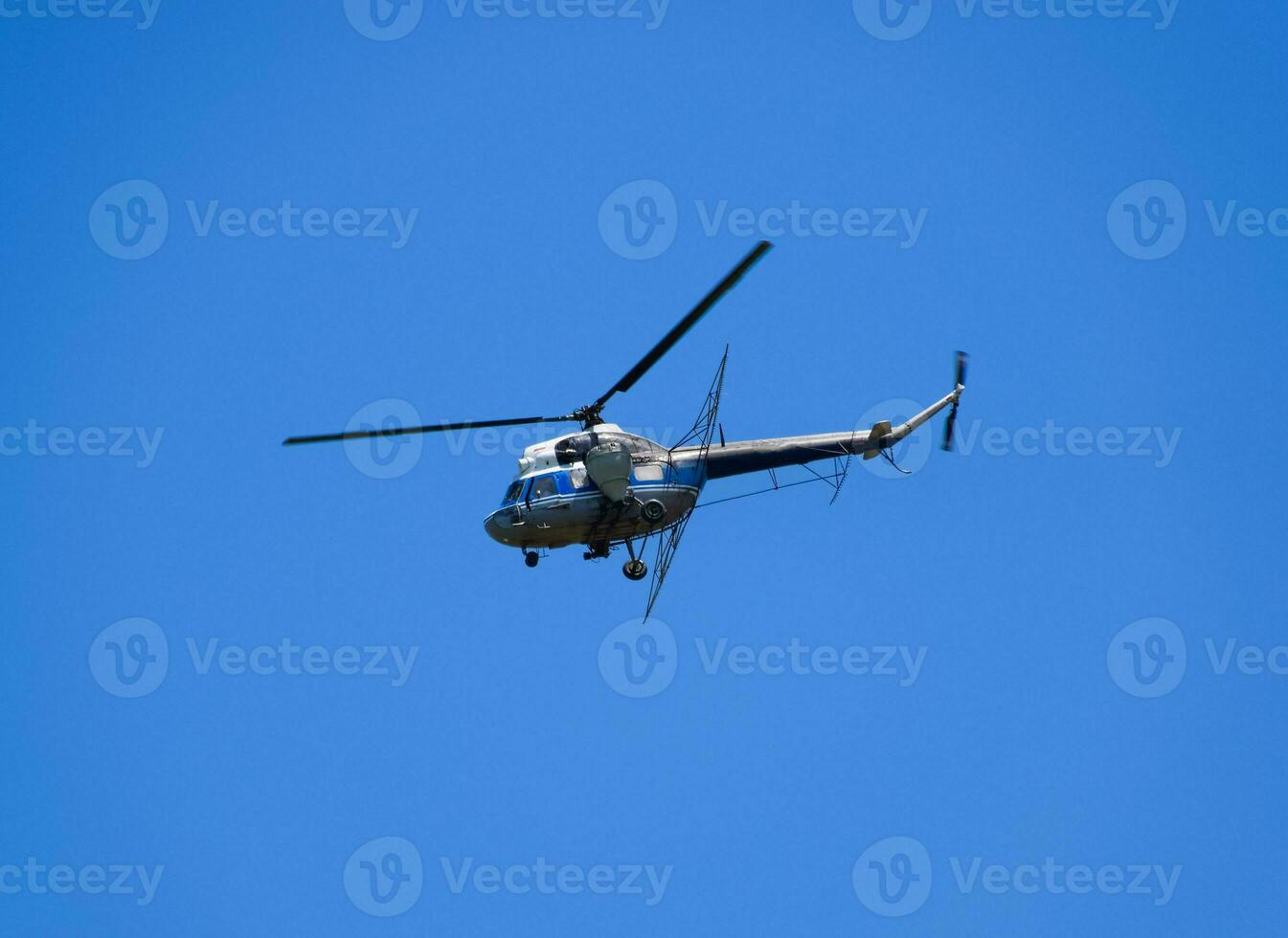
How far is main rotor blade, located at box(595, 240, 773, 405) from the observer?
30.0 m

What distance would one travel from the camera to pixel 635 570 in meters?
38.0

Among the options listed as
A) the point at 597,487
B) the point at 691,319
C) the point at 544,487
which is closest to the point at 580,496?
the point at 597,487

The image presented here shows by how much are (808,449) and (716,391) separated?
3.39 m

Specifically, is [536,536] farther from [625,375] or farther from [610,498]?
[625,375]

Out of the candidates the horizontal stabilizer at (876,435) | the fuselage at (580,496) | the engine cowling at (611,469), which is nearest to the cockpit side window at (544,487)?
the fuselage at (580,496)

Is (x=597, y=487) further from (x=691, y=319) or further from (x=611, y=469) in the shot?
(x=691, y=319)

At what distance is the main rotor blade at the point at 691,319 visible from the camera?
98.6 ft

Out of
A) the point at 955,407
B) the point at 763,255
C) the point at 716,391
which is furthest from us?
the point at 955,407

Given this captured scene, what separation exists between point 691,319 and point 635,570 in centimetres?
817

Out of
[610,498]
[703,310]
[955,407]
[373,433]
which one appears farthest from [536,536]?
[955,407]

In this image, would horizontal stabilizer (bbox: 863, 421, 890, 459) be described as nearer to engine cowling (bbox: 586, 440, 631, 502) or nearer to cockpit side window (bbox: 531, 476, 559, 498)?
engine cowling (bbox: 586, 440, 631, 502)

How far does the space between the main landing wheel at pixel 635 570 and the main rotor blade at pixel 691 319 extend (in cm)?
442

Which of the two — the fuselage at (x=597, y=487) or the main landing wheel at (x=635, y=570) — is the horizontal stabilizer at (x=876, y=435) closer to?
the fuselage at (x=597, y=487)

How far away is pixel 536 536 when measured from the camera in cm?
3775
